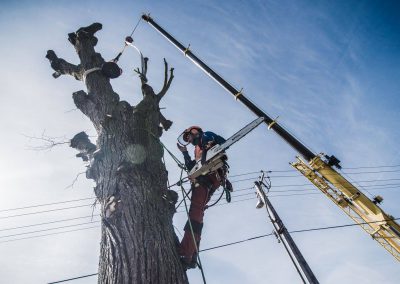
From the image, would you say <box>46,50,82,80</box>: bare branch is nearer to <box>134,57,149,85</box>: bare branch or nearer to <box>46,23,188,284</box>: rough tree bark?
<box>46,23,188,284</box>: rough tree bark

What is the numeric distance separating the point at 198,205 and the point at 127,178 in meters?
1.13

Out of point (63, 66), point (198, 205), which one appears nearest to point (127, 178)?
point (198, 205)

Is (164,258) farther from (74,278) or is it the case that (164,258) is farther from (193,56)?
(193,56)

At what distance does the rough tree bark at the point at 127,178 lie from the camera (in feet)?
7.93

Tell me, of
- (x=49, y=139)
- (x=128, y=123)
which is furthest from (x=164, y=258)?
(x=49, y=139)

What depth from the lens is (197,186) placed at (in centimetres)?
387

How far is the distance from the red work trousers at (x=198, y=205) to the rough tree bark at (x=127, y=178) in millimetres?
313

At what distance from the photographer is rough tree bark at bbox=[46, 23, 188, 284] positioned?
2.42m

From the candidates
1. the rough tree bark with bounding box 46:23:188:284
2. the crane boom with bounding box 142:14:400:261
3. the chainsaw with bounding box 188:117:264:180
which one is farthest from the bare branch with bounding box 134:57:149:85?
the crane boom with bounding box 142:14:400:261

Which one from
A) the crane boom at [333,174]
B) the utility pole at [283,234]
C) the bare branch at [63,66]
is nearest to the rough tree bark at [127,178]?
the bare branch at [63,66]

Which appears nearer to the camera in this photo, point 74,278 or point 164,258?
point 164,258

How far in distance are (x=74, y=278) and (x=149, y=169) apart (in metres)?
1.46

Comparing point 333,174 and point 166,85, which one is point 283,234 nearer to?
point 166,85

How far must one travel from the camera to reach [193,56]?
11.3m
